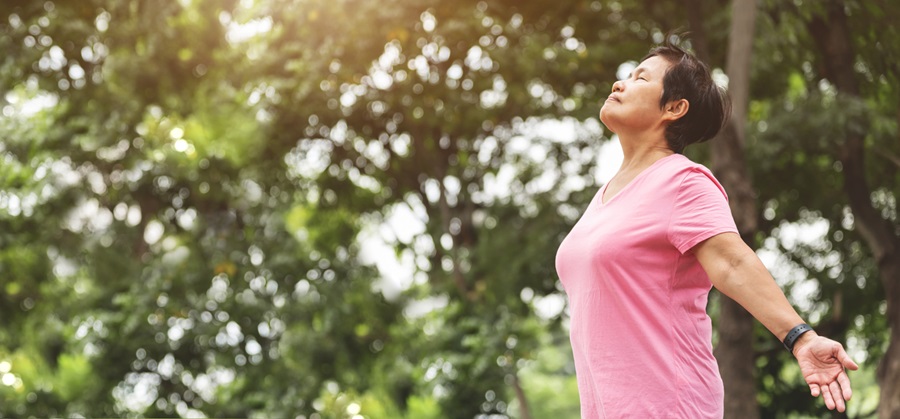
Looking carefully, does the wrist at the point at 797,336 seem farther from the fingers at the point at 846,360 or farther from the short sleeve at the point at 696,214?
the short sleeve at the point at 696,214

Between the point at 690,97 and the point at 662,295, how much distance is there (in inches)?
18.7

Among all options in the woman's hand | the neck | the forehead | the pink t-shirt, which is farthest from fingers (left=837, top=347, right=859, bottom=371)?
the forehead

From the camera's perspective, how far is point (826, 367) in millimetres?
1644

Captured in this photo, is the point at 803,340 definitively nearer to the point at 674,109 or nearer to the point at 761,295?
the point at 761,295

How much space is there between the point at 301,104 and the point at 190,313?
2.90 meters

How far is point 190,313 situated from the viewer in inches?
456

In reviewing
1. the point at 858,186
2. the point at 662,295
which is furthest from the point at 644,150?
the point at 858,186

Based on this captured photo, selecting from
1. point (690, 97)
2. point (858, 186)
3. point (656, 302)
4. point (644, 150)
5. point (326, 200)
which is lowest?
point (326, 200)

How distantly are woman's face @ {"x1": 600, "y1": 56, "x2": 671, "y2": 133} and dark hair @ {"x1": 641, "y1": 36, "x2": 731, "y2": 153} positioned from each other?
0.7 inches

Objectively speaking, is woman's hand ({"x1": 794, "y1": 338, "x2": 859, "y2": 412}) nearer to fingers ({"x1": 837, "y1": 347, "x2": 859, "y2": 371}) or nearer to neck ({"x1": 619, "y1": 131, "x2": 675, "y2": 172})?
fingers ({"x1": 837, "y1": 347, "x2": 859, "y2": 371})

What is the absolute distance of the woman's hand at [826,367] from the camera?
5.30 feet

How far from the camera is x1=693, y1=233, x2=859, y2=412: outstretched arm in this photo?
1641 mm

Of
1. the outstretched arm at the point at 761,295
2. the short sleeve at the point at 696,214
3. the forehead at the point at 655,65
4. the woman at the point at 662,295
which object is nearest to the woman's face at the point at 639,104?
the forehead at the point at 655,65

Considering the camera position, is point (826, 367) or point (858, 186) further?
point (858, 186)
